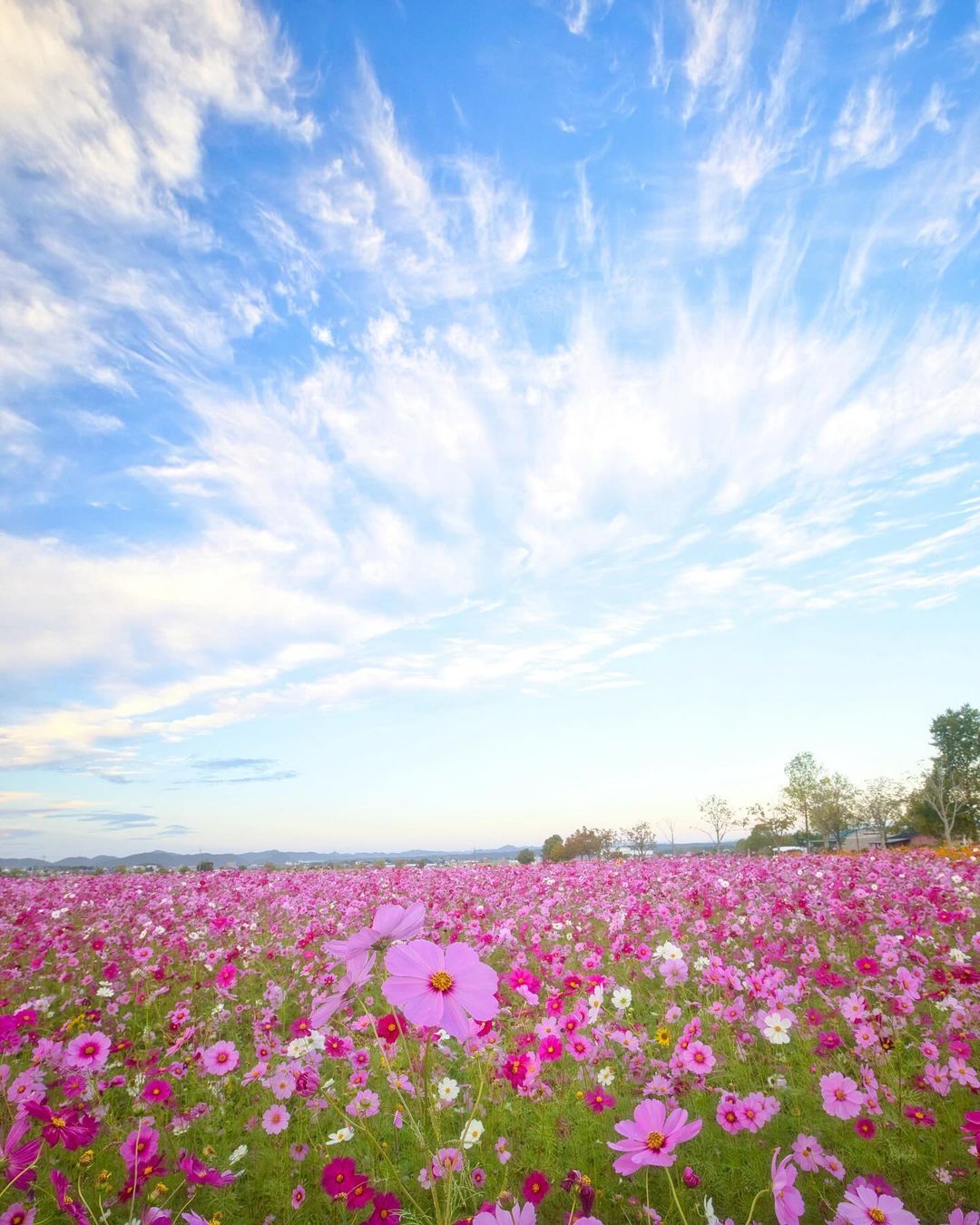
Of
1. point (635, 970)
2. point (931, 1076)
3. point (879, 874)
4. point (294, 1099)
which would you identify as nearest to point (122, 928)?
point (294, 1099)

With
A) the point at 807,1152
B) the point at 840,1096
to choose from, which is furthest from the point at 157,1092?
the point at 840,1096

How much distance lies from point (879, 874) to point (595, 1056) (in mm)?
7610

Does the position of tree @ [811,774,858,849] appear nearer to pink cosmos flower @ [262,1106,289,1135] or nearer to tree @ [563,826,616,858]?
tree @ [563,826,616,858]

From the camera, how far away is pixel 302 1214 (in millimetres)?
3182

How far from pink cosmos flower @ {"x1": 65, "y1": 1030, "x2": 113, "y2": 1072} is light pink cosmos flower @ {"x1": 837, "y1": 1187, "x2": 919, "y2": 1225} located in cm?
302

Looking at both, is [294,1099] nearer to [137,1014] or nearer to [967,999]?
[137,1014]

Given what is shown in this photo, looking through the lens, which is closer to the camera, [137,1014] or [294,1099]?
[294,1099]

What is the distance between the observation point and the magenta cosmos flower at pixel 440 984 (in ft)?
4.03

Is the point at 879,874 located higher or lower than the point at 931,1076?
higher

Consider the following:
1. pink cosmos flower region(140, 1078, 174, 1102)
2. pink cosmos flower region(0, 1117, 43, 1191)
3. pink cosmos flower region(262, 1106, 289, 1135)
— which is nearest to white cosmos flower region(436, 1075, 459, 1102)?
pink cosmos flower region(262, 1106, 289, 1135)

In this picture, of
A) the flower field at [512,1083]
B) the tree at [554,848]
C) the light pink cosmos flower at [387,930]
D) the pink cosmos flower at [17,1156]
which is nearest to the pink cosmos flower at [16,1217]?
the flower field at [512,1083]

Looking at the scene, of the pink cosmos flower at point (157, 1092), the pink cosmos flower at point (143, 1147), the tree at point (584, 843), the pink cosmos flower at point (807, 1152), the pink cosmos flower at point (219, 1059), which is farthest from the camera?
the tree at point (584, 843)

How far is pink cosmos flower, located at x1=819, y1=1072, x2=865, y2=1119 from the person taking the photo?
2.88 m

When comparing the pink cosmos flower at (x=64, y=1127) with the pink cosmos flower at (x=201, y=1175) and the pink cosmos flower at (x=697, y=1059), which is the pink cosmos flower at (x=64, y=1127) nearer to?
the pink cosmos flower at (x=201, y=1175)
